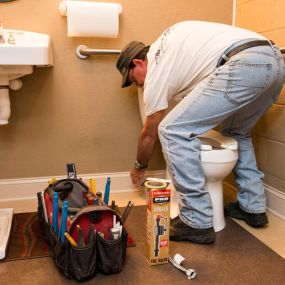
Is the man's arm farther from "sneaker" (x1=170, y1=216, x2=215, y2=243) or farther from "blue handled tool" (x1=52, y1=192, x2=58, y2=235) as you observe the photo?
"blue handled tool" (x1=52, y1=192, x2=58, y2=235)

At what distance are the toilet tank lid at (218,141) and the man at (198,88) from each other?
122mm

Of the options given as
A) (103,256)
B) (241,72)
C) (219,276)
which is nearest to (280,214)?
(219,276)

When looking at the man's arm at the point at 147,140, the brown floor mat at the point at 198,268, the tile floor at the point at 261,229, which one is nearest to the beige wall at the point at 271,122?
the tile floor at the point at 261,229

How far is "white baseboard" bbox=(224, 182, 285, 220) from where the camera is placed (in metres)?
1.87

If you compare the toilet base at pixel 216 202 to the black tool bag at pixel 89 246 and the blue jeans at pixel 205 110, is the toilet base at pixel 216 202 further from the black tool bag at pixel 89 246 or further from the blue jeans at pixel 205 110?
the black tool bag at pixel 89 246

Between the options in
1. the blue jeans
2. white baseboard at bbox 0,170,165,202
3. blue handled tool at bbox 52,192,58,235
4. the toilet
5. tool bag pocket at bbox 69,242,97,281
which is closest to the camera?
tool bag pocket at bbox 69,242,97,281

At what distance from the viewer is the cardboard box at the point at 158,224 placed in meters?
1.34

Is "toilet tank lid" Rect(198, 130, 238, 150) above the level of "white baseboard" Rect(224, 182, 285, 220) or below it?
above

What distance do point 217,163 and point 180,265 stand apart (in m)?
0.46

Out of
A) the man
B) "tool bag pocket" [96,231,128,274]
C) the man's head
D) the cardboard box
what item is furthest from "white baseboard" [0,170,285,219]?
"tool bag pocket" [96,231,128,274]

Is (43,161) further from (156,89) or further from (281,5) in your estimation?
(281,5)

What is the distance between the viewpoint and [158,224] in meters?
1.36

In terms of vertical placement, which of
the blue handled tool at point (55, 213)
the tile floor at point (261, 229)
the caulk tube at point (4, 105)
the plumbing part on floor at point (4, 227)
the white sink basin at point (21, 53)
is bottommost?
the tile floor at point (261, 229)

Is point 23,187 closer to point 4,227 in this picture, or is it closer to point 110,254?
point 4,227
